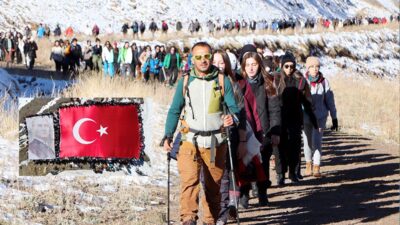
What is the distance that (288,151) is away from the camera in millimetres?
10633

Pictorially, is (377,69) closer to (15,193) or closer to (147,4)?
(147,4)

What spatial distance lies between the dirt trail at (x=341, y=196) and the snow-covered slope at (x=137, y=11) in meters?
47.5

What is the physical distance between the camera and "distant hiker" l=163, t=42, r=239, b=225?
635cm

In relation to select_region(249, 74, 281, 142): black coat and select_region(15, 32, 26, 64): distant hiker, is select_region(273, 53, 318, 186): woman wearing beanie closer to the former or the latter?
select_region(249, 74, 281, 142): black coat

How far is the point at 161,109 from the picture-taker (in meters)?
16.3

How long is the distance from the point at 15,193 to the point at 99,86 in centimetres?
760

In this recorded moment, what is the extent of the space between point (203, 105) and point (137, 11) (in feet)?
226

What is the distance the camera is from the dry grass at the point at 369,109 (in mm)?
19861

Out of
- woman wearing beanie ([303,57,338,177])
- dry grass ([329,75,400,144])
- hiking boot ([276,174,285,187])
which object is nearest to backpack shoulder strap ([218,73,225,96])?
hiking boot ([276,174,285,187])

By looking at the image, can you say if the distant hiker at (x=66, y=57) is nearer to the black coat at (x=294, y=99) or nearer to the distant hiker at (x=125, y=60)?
the distant hiker at (x=125, y=60)

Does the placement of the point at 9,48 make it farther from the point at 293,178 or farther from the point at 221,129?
the point at 221,129

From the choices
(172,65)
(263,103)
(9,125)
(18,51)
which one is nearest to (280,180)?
(263,103)

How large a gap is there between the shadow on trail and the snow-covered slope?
47411 millimetres

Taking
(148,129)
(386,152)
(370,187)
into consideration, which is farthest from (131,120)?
(386,152)
